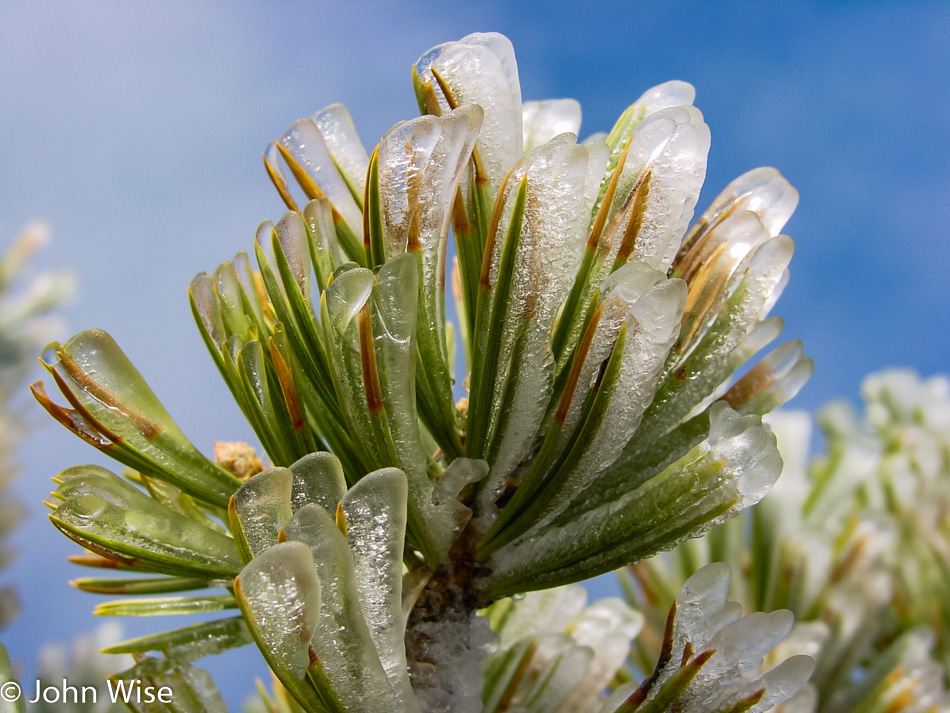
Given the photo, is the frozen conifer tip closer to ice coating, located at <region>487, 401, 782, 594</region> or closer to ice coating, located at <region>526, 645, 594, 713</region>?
ice coating, located at <region>487, 401, 782, 594</region>

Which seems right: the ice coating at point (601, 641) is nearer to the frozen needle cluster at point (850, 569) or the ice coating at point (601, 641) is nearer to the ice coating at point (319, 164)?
the frozen needle cluster at point (850, 569)

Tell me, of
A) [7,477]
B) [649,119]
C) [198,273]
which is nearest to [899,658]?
[649,119]

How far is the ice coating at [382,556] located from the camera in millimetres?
435

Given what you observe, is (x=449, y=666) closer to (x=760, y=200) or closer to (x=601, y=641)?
(x=601, y=641)

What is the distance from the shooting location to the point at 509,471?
0.58m

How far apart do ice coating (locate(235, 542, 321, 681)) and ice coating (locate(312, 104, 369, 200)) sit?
1.22 ft

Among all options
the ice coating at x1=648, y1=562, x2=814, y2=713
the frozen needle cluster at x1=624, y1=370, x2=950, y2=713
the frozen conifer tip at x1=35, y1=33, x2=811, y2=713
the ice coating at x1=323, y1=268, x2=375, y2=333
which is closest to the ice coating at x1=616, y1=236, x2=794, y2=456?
the frozen conifer tip at x1=35, y1=33, x2=811, y2=713

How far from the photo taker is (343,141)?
691 millimetres

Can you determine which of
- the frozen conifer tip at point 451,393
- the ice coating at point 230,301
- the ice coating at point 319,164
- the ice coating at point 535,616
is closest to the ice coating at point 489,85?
the frozen conifer tip at point 451,393

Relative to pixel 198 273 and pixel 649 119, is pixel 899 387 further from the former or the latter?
pixel 198 273

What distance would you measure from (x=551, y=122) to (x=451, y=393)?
27 cm

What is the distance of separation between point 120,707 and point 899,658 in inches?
40.9

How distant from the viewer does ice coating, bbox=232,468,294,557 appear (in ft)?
1.45

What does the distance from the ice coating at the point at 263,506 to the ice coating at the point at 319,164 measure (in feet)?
0.92
